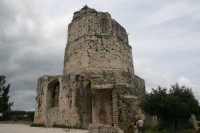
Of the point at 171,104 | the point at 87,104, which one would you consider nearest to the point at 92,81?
the point at 87,104

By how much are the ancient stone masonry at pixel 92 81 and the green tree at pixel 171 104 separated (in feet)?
4.89

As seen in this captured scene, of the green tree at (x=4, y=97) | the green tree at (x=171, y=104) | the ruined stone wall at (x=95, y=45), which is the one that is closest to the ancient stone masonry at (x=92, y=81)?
the ruined stone wall at (x=95, y=45)

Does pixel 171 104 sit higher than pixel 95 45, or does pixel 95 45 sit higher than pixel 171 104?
pixel 95 45

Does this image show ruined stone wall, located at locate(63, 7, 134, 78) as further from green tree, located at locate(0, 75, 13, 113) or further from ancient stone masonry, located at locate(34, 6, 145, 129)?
green tree, located at locate(0, 75, 13, 113)

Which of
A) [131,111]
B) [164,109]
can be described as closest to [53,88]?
[131,111]

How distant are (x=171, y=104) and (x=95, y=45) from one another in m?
9.47

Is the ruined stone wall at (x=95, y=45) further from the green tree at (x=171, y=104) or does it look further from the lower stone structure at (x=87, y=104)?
the green tree at (x=171, y=104)

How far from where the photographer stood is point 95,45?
24328mm

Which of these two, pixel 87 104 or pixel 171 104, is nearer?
pixel 171 104

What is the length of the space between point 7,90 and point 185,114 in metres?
24.8

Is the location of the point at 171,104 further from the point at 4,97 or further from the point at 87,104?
the point at 4,97

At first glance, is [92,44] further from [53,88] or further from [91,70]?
[53,88]

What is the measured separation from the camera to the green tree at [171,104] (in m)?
19.1

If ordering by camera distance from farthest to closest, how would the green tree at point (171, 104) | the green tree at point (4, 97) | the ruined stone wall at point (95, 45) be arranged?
the green tree at point (4, 97) → the ruined stone wall at point (95, 45) → the green tree at point (171, 104)
